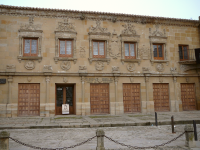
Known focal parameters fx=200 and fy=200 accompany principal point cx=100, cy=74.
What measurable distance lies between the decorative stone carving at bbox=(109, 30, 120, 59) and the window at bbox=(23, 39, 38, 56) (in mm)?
5179

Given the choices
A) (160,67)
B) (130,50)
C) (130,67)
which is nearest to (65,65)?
(130,67)

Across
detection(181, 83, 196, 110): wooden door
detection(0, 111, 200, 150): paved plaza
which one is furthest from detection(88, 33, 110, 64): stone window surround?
detection(181, 83, 196, 110): wooden door

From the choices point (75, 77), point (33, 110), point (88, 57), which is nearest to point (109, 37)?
point (88, 57)

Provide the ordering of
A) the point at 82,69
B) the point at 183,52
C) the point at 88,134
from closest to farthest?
1. the point at 88,134
2. the point at 82,69
3. the point at 183,52

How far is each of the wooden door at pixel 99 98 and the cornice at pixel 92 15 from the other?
4974 mm

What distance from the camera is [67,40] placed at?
46.0 feet

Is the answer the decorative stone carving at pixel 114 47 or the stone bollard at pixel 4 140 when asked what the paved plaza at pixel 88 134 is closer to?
the stone bollard at pixel 4 140

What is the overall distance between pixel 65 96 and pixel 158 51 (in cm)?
780

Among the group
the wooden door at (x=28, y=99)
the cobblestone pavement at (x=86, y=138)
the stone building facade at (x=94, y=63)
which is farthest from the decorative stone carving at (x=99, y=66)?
the cobblestone pavement at (x=86, y=138)

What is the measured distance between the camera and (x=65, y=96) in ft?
46.5

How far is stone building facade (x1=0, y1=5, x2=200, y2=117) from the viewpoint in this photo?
1309 centimetres

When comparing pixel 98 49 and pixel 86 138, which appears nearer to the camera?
pixel 86 138

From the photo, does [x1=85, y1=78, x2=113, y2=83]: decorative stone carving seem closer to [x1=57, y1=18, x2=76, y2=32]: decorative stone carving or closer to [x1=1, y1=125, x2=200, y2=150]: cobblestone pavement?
[x1=57, y1=18, x2=76, y2=32]: decorative stone carving

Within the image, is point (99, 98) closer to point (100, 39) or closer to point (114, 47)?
point (114, 47)
